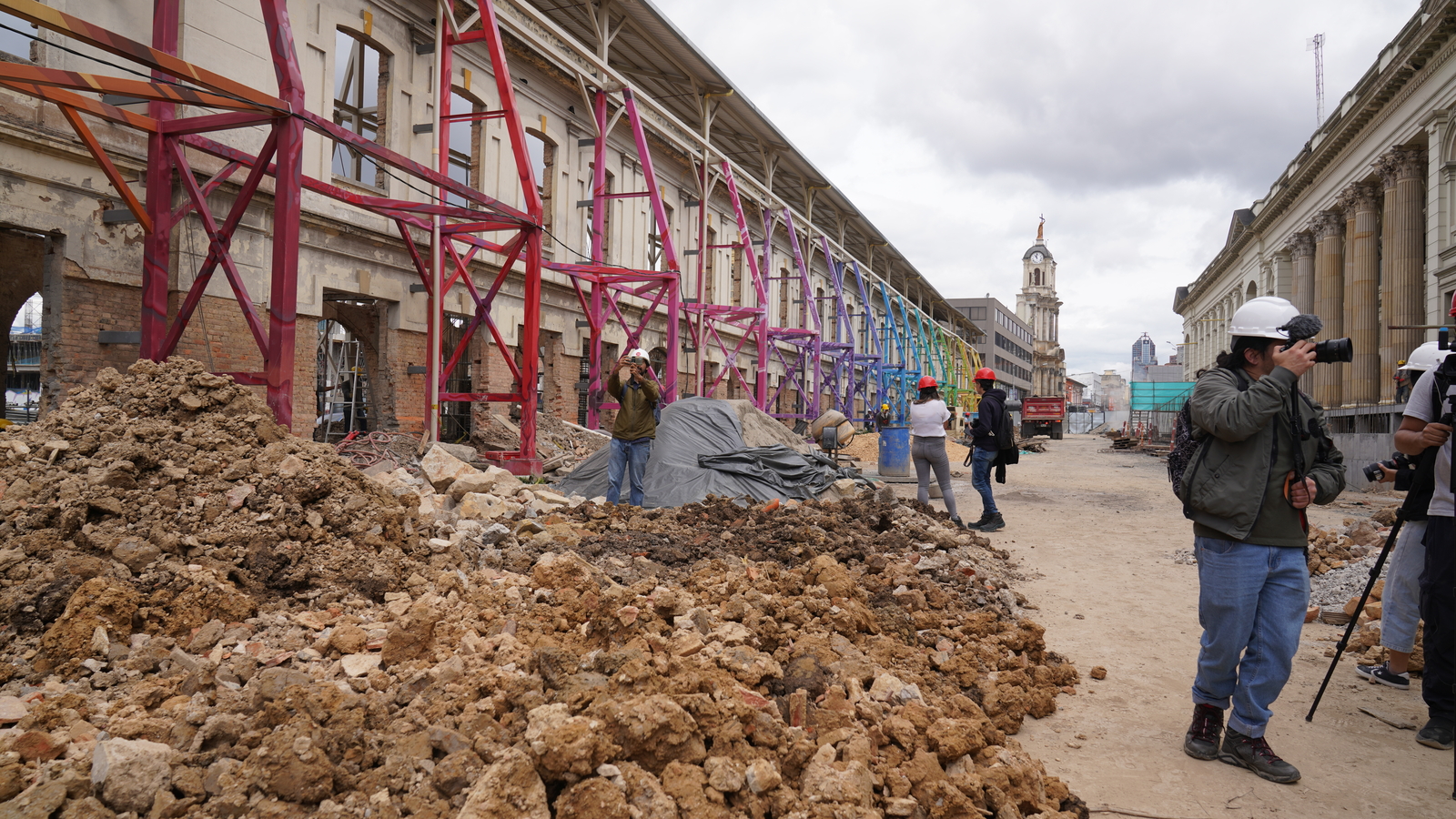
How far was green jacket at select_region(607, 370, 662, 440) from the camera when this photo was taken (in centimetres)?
904

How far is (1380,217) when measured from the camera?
2984 centimetres

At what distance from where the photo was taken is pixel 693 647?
137 inches

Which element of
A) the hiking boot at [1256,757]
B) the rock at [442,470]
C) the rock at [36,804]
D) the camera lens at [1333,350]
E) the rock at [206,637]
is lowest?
the hiking boot at [1256,757]

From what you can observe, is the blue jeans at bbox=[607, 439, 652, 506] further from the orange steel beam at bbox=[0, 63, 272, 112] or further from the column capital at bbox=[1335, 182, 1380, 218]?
the column capital at bbox=[1335, 182, 1380, 218]

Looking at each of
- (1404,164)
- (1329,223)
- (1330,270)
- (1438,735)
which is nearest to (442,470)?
(1438,735)

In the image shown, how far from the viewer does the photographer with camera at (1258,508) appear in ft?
10.6

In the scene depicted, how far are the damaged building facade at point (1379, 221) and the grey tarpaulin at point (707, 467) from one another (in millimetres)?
12813

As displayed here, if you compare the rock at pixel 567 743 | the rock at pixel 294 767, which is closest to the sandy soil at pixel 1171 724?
the rock at pixel 567 743

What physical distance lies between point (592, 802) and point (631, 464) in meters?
6.94

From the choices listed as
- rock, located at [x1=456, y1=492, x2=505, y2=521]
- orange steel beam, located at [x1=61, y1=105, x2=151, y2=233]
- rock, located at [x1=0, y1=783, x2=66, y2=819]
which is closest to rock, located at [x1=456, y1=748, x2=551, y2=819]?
rock, located at [x1=0, y1=783, x2=66, y2=819]

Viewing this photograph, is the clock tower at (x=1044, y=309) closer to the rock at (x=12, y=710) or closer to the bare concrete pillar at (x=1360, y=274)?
the bare concrete pillar at (x=1360, y=274)

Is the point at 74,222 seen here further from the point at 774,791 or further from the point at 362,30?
the point at 774,791

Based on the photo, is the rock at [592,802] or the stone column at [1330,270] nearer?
the rock at [592,802]

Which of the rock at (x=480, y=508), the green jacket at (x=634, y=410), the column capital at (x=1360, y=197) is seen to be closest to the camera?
the rock at (x=480, y=508)
